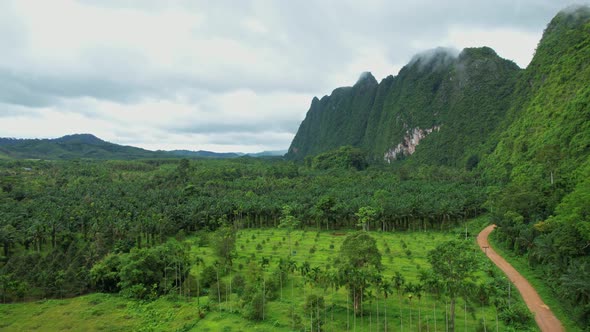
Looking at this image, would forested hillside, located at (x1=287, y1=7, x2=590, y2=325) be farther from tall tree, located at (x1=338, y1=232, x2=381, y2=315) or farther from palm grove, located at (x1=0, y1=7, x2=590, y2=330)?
tall tree, located at (x1=338, y1=232, x2=381, y2=315)

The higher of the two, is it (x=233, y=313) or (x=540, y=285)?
(x=540, y=285)

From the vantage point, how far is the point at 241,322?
33.1m

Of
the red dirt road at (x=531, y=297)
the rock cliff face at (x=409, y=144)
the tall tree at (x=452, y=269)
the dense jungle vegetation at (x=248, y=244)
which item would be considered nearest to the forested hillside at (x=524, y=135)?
the rock cliff face at (x=409, y=144)

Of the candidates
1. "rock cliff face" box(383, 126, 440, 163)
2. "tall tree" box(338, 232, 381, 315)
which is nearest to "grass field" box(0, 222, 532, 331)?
"tall tree" box(338, 232, 381, 315)

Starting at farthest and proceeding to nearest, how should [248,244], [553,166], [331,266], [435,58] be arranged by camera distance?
[435,58] → [553,166] → [248,244] → [331,266]

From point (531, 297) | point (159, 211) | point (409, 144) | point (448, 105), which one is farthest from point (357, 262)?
point (409, 144)

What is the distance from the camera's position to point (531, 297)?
113 feet

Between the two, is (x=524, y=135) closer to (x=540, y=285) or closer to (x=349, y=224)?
(x=349, y=224)

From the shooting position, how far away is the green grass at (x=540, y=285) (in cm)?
2948

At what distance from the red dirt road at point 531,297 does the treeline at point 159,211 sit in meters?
22.2

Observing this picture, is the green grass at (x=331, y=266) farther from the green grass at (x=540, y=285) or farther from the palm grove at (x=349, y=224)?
the green grass at (x=540, y=285)

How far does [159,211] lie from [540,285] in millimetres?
61720

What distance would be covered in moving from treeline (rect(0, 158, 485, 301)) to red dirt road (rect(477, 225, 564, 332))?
2224cm

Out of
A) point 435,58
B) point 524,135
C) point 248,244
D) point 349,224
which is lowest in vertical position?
point 248,244
